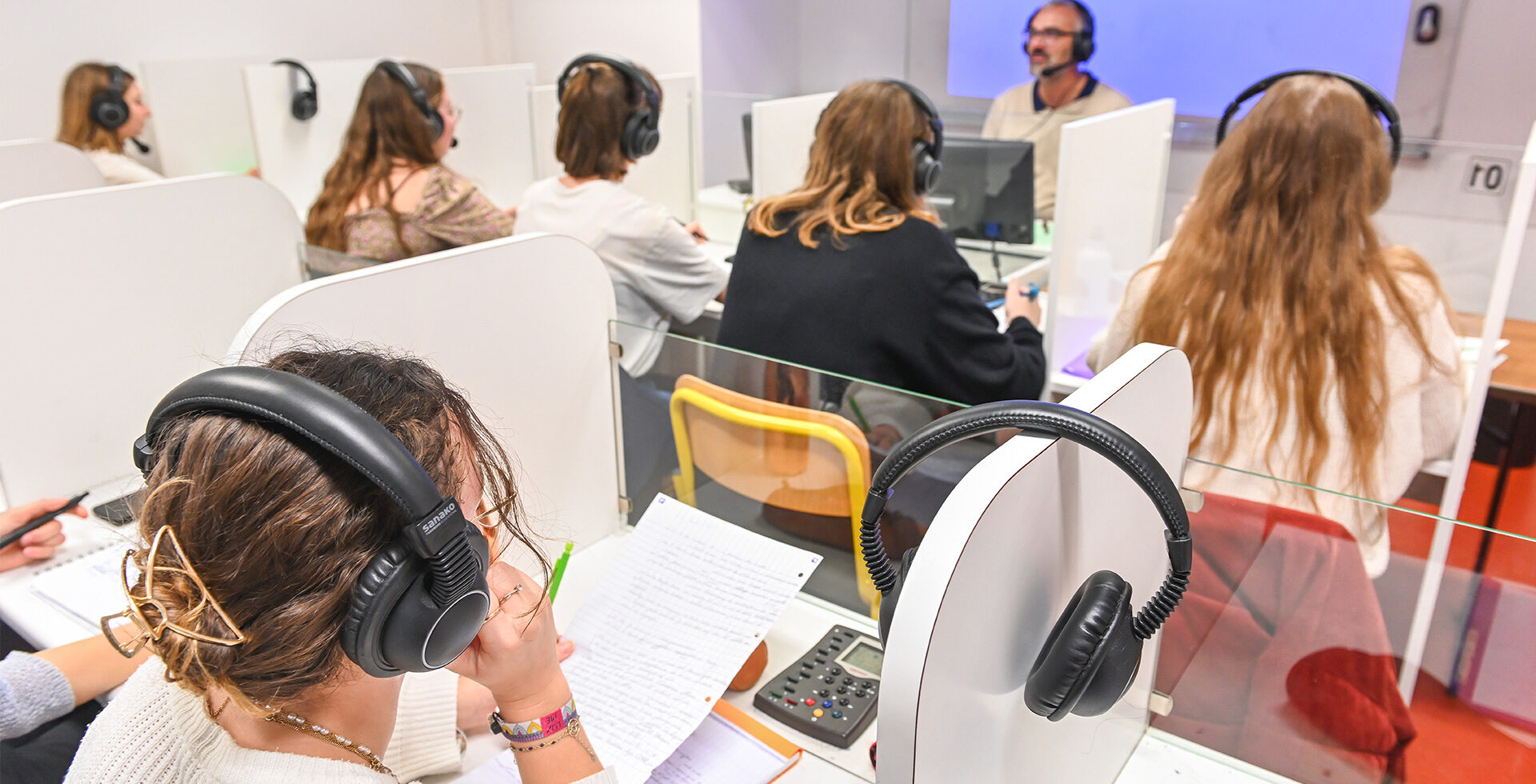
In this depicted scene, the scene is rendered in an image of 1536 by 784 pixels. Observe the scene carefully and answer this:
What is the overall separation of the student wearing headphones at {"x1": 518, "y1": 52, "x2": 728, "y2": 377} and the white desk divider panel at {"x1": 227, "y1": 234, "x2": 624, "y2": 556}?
0.85m

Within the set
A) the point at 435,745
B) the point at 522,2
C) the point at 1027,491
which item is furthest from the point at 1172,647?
the point at 522,2

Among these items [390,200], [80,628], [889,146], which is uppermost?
[889,146]

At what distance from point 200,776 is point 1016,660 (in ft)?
1.78

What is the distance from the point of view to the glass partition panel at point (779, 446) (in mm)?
1115

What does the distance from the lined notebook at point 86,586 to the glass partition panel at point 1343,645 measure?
3.87ft

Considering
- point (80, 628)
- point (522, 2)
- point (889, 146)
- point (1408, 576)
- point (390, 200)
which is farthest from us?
point (522, 2)

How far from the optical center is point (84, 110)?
10.5ft

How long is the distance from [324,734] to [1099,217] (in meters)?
1.85

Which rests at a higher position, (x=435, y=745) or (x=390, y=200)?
A: (x=390, y=200)

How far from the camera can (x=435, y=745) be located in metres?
0.91

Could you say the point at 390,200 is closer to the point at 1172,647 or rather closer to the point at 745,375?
the point at 745,375

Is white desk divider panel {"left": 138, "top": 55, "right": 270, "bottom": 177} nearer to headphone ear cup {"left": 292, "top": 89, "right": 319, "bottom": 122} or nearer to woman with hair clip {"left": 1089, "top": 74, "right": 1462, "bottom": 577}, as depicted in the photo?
headphone ear cup {"left": 292, "top": 89, "right": 319, "bottom": 122}

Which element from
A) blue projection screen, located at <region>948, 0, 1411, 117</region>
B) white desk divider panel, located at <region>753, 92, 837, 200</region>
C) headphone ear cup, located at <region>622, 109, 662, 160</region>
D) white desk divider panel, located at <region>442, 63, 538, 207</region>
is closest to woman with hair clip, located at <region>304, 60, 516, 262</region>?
headphone ear cup, located at <region>622, 109, 662, 160</region>

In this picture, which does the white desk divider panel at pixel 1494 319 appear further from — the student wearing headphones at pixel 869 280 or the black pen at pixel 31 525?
the black pen at pixel 31 525
